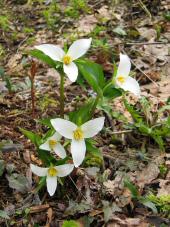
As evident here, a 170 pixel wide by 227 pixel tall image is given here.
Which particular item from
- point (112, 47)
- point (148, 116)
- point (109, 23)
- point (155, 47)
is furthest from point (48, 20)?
point (148, 116)

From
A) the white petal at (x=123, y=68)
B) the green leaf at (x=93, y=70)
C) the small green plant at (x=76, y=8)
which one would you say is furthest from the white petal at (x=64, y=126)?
the small green plant at (x=76, y=8)

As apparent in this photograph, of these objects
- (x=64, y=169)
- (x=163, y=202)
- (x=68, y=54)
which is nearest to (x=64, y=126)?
(x=64, y=169)

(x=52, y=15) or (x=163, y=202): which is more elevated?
(x=52, y=15)

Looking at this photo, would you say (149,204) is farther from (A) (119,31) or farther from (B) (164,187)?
(A) (119,31)

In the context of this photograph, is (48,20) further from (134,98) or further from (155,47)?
(134,98)

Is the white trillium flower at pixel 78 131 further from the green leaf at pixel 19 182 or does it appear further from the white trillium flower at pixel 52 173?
the green leaf at pixel 19 182

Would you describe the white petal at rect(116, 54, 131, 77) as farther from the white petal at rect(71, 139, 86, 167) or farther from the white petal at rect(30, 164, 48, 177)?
the white petal at rect(30, 164, 48, 177)

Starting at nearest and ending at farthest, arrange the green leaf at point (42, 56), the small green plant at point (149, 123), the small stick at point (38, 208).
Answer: the green leaf at point (42, 56)
the small stick at point (38, 208)
the small green plant at point (149, 123)

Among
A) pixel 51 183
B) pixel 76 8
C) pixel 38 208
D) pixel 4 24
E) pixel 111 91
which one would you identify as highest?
pixel 76 8
